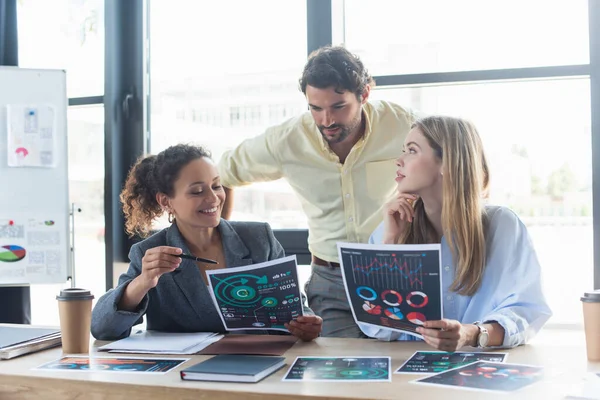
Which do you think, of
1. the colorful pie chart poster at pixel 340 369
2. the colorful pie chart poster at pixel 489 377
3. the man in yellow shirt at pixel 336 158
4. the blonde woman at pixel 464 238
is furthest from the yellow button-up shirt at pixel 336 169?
the colorful pie chart poster at pixel 489 377


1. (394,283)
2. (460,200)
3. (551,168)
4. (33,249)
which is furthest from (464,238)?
(33,249)

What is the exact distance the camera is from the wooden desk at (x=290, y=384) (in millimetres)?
1230

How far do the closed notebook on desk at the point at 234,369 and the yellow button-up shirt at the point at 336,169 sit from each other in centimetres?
112

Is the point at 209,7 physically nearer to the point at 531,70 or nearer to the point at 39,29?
the point at 39,29

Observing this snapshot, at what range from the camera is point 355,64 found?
248 centimetres

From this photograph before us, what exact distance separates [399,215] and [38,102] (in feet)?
7.07

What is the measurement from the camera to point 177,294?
202cm

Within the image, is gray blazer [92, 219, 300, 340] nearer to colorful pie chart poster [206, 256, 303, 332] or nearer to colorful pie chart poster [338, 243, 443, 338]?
colorful pie chart poster [206, 256, 303, 332]

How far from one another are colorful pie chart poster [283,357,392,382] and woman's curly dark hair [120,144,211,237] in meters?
0.92

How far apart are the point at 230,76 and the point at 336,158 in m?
1.06

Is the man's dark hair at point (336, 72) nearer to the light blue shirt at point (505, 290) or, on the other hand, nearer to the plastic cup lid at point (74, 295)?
the light blue shirt at point (505, 290)

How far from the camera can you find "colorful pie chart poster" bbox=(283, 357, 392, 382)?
1.35 metres

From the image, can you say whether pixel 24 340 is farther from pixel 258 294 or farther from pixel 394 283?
pixel 394 283

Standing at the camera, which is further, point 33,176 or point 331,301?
point 33,176
